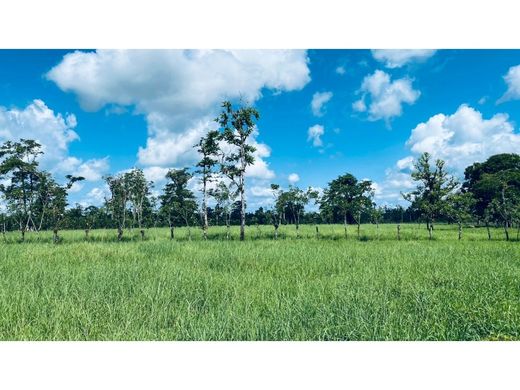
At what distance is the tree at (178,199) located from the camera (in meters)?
31.0

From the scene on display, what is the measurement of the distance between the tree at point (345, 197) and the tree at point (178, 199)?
13085mm

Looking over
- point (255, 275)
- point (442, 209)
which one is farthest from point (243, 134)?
point (255, 275)

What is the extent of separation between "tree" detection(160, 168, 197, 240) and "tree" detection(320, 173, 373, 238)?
1308 cm

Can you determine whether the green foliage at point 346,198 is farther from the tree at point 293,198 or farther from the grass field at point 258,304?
the grass field at point 258,304

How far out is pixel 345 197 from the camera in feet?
111

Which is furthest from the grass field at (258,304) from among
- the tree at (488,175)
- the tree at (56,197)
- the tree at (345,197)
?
the tree at (488,175)

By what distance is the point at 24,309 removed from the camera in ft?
16.3

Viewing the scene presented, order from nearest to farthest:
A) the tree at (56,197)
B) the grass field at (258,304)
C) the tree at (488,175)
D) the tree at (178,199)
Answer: the grass field at (258,304), the tree at (56,197), the tree at (178,199), the tree at (488,175)

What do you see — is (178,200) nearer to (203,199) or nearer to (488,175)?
(203,199)

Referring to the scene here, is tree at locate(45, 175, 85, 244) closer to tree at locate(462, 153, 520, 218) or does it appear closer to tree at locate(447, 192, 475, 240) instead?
tree at locate(447, 192, 475, 240)

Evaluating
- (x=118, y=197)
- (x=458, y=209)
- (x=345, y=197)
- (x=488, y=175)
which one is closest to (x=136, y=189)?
(x=118, y=197)

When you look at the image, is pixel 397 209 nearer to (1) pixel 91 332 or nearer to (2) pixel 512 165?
(2) pixel 512 165

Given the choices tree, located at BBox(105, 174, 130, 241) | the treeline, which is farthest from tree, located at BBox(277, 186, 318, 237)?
tree, located at BBox(105, 174, 130, 241)

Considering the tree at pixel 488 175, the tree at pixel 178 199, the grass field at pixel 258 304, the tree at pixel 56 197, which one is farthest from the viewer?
the tree at pixel 488 175
